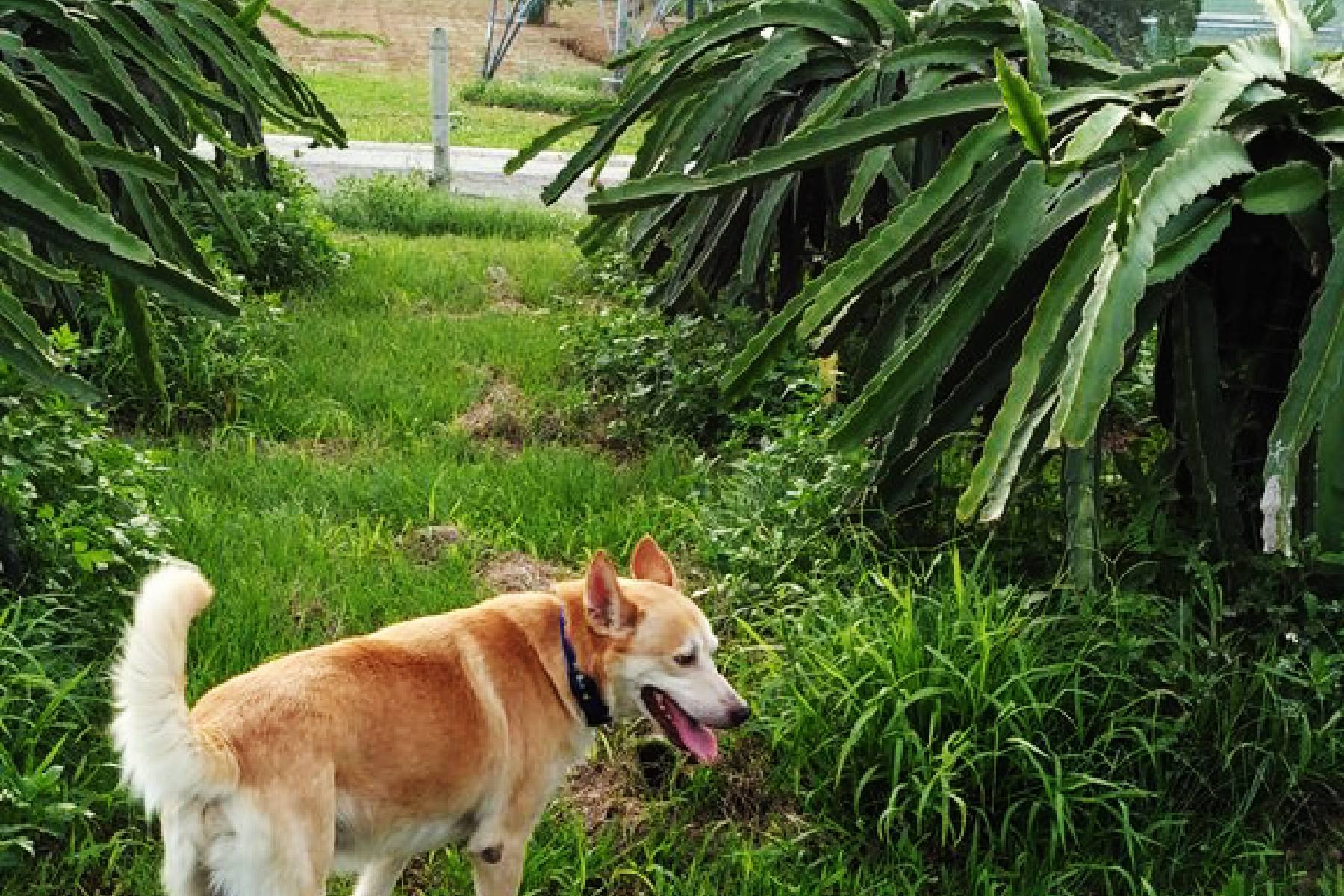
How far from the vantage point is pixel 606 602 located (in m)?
2.90

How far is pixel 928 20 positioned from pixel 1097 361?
247 cm

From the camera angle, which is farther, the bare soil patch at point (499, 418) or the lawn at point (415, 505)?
the bare soil patch at point (499, 418)

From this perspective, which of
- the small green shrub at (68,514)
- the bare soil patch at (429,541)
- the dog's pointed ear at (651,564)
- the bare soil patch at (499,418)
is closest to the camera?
the dog's pointed ear at (651,564)

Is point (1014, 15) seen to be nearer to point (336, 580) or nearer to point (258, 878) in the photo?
point (336, 580)

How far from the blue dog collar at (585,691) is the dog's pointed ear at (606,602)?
0.08 m

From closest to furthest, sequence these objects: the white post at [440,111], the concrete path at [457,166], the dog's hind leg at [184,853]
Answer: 1. the dog's hind leg at [184,853]
2. the white post at [440,111]
3. the concrete path at [457,166]

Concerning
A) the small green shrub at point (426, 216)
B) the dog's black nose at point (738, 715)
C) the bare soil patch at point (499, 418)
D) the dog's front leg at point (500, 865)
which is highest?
the dog's black nose at point (738, 715)

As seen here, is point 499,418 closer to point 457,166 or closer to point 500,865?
point 500,865

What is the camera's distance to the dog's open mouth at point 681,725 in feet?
9.73

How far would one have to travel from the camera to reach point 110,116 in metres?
4.99

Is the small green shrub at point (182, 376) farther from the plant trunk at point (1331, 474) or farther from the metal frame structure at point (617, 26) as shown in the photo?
the metal frame structure at point (617, 26)

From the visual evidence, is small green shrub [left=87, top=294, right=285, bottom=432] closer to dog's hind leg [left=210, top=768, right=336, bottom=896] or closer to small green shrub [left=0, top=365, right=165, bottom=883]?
small green shrub [left=0, top=365, right=165, bottom=883]

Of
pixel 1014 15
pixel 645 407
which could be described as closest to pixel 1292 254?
pixel 1014 15

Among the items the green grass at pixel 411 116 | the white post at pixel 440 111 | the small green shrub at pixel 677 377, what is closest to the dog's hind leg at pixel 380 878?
the small green shrub at pixel 677 377
